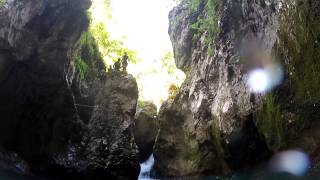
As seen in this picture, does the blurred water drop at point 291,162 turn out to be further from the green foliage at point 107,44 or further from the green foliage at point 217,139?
the green foliage at point 107,44

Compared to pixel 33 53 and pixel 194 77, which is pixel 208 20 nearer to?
pixel 194 77

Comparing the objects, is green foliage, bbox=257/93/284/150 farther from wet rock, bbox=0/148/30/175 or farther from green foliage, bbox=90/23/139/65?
wet rock, bbox=0/148/30/175

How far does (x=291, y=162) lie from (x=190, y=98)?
6.00m

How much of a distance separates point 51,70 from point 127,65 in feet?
13.8

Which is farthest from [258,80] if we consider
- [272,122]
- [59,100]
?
[59,100]

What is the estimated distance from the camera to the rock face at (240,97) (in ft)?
38.9

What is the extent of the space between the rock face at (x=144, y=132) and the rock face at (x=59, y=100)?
18.9 feet

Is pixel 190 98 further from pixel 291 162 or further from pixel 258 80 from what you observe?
pixel 291 162

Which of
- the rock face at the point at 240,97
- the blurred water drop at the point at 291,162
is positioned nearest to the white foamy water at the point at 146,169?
the rock face at the point at 240,97

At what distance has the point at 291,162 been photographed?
1304cm

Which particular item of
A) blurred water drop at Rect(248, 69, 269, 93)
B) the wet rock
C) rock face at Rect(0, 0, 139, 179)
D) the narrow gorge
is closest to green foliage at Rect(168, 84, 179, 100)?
the narrow gorge

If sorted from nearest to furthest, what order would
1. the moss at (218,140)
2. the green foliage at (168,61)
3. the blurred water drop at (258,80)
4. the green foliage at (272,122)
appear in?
the green foliage at (272,122), the blurred water drop at (258,80), the moss at (218,140), the green foliage at (168,61)

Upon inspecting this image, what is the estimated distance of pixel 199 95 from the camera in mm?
17172

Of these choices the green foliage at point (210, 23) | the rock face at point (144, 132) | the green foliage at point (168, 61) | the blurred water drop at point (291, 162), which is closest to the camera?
the blurred water drop at point (291, 162)
